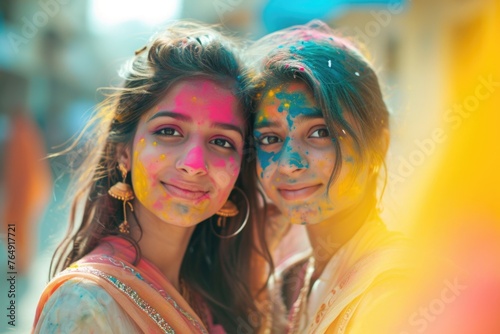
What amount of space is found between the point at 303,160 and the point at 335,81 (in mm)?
316

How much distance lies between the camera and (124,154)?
2150 millimetres

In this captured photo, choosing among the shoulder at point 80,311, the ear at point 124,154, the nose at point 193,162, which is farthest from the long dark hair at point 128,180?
the shoulder at point 80,311

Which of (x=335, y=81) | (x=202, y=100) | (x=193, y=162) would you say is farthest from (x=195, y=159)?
(x=335, y=81)

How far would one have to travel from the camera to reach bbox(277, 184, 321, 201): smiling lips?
2.00 metres

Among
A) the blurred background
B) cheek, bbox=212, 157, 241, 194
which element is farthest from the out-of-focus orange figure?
cheek, bbox=212, 157, 241, 194

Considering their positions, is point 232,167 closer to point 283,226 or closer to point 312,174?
point 312,174

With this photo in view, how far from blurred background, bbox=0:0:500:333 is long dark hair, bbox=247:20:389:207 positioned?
39 cm

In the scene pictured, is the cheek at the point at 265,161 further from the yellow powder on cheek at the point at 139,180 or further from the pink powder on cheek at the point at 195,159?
the yellow powder on cheek at the point at 139,180

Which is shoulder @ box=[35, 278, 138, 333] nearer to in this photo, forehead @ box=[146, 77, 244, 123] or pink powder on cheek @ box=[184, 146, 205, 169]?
pink powder on cheek @ box=[184, 146, 205, 169]

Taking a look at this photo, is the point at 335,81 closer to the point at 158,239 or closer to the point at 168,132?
the point at 168,132

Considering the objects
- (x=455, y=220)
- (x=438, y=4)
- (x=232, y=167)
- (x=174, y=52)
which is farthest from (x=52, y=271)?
(x=438, y=4)

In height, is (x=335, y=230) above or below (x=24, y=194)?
above

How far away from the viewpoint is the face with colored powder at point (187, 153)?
78.4 inches

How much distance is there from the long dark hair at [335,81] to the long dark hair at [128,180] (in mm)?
141
